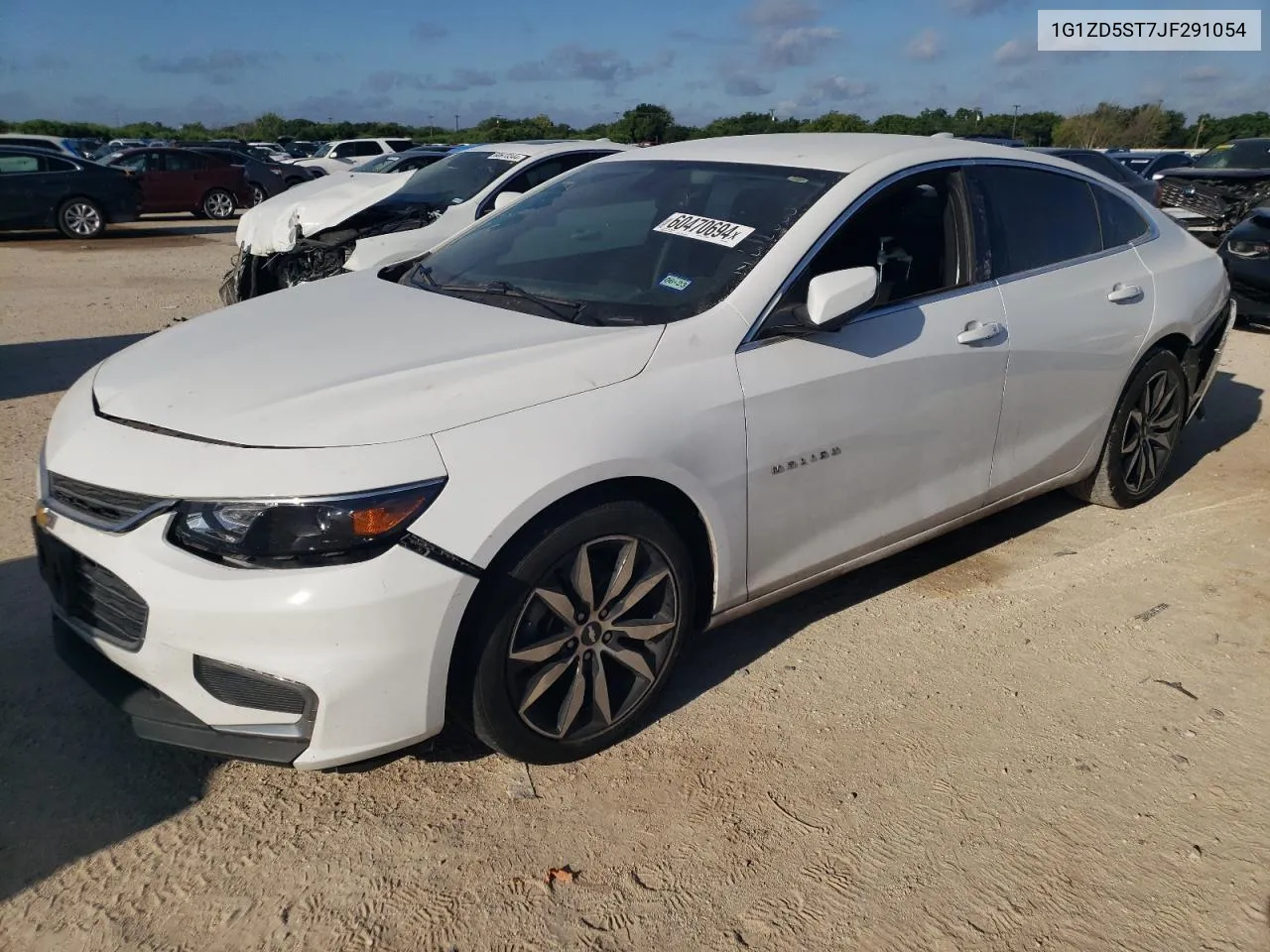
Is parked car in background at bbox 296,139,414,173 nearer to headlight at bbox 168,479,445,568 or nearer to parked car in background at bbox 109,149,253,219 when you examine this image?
parked car in background at bbox 109,149,253,219

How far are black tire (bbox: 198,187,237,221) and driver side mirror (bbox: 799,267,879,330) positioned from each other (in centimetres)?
2023

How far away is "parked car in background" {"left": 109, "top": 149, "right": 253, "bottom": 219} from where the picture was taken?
19500mm

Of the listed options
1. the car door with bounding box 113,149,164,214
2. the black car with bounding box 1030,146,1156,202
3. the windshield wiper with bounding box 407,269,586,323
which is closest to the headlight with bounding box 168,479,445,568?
the windshield wiper with bounding box 407,269,586,323

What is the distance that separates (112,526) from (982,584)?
3185mm

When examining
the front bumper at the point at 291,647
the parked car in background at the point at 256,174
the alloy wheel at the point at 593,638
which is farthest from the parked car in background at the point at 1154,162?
the front bumper at the point at 291,647

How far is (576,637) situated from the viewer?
9.16 feet

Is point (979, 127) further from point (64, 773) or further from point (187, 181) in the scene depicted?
point (64, 773)

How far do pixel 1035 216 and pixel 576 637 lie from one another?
2.62 metres

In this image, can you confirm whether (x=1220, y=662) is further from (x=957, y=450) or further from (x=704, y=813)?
(x=704, y=813)

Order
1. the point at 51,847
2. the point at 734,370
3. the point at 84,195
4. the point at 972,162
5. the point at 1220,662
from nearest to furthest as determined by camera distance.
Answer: the point at 51,847, the point at 734,370, the point at 1220,662, the point at 972,162, the point at 84,195

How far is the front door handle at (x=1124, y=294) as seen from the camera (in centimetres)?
422

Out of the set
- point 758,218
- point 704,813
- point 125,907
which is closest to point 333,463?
point 125,907

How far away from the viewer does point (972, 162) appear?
3.85 metres

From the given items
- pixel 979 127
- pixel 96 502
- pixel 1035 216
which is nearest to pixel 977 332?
pixel 1035 216
